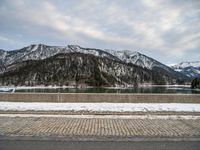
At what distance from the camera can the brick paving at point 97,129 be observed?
29.3 feet

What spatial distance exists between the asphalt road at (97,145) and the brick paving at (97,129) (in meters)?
0.87

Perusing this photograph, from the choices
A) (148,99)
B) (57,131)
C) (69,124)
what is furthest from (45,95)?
(57,131)

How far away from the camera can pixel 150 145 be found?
756cm

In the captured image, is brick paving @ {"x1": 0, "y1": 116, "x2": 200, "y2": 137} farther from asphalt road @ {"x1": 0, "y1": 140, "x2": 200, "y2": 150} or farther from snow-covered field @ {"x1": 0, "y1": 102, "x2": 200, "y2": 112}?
snow-covered field @ {"x1": 0, "y1": 102, "x2": 200, "y2": 112}

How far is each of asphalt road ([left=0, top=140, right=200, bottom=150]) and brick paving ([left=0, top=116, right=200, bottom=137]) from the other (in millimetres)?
873

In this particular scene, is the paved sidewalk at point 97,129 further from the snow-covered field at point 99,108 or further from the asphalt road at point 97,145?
the snow-covered field at point 99,108

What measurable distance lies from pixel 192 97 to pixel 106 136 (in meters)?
16.2

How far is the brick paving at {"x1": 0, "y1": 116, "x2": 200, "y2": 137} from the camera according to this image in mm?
8938

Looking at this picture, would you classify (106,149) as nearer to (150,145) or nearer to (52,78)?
(150,145)

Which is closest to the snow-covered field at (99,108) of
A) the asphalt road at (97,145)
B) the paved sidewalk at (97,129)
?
the paved sidewalk at (97,129)

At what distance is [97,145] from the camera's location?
752 centimetres

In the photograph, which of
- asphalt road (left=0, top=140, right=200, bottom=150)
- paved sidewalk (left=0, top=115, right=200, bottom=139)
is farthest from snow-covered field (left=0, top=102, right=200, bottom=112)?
asphalt road (left=0, top=140, right=200, bottom=150)

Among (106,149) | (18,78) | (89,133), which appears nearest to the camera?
(106,149)

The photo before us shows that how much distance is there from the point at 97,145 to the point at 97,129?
2277 millimetres
